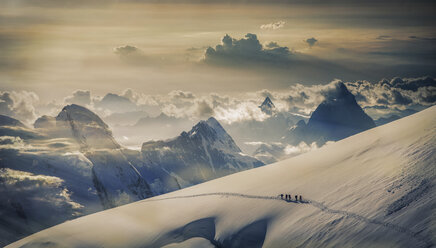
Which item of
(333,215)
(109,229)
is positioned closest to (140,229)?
(109,229)

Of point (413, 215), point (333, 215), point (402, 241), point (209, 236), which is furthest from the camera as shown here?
point (209, 236)

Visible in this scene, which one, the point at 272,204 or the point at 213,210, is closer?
the point at 272,204

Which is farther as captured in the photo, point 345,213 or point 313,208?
point 313,208

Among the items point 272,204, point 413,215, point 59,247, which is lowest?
point 59,247

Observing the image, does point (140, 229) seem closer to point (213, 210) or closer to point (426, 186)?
point (213, 210)

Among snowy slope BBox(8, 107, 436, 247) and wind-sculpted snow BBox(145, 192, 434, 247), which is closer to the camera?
wind-sculpted snow BBox(145, 192, 434, 247)

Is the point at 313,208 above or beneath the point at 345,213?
beneath

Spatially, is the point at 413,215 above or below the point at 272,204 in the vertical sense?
above

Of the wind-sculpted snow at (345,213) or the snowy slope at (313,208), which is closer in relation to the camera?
the wind-sculpted snow at (345,213)
